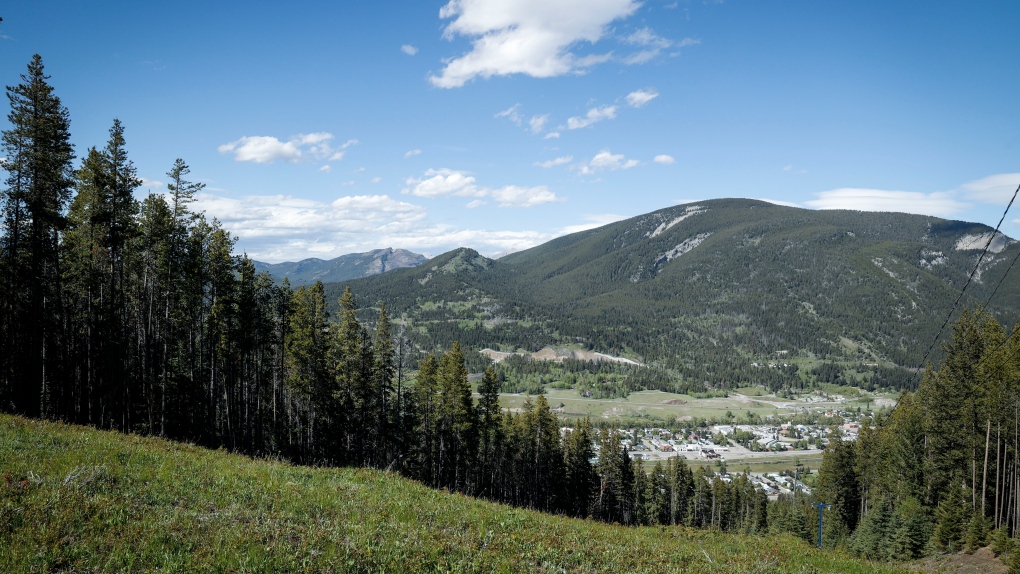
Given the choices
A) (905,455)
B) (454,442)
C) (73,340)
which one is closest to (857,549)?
(905,455)

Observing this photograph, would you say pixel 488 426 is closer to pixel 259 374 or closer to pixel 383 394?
pixel 383 394

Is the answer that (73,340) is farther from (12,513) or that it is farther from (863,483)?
(863,483)

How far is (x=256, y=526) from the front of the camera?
7840 millimetres

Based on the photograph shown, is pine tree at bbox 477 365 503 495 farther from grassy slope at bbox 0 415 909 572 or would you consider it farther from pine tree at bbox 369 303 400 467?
grassy slope at bbox 0 415 909 572

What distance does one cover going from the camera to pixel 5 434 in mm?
12117

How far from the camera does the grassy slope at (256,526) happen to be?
649 centimetres

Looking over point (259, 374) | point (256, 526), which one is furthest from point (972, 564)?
point (259, 374)

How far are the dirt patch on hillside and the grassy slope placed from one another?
588 inches

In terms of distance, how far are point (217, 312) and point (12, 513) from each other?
2515cm

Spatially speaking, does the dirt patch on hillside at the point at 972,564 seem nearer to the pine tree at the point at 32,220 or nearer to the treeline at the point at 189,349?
the treeline at the point at 189,349

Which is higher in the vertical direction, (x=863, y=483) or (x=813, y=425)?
(x=863, y=483)

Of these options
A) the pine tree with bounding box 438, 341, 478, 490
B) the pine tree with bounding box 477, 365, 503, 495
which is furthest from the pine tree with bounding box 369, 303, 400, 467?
the pine tree with bounding box 477, 365, 503, 495

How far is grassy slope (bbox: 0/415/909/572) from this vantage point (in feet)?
21.3

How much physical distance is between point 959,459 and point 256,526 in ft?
163
